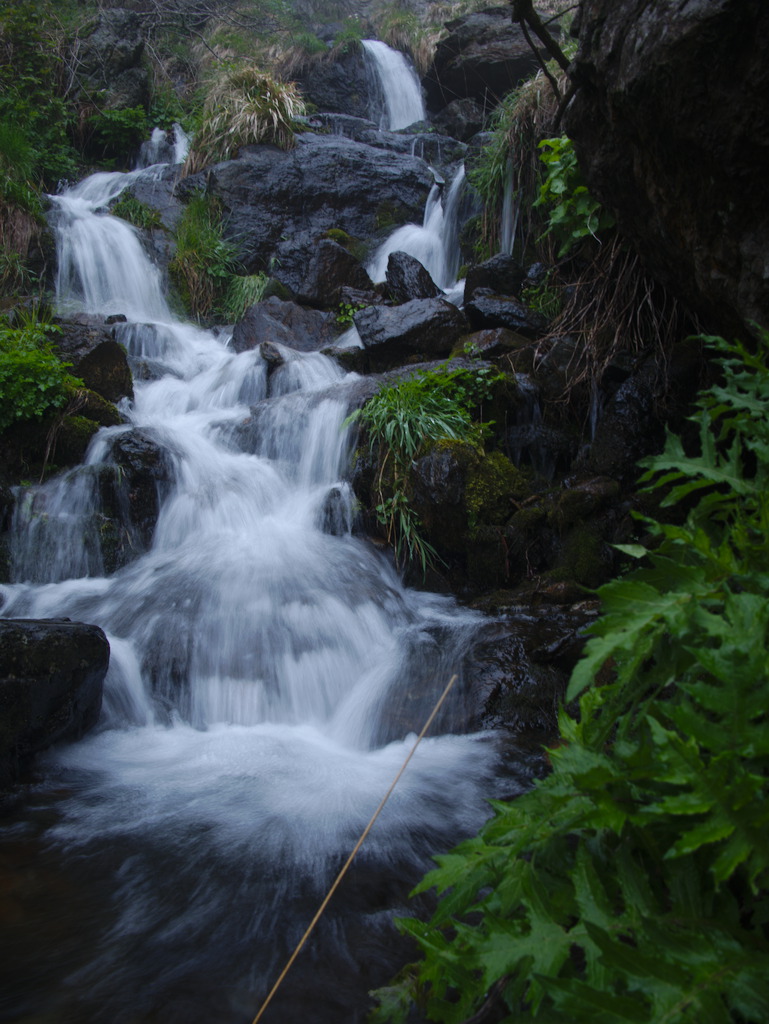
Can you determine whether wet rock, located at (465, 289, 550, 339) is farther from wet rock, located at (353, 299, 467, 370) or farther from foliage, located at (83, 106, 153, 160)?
foliage, located at (83, 106, 153, 160)

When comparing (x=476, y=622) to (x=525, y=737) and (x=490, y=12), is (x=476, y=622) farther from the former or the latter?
(x=490, y=12)

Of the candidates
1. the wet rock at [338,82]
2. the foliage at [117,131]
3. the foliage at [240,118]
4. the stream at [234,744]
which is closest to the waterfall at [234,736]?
the stream at [234,744]

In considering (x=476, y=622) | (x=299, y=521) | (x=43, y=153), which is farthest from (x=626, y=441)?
(x=43, y=153)

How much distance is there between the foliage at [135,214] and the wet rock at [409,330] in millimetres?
5543

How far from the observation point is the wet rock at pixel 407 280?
865 centimetres

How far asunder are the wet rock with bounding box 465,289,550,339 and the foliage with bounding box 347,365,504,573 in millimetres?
1028

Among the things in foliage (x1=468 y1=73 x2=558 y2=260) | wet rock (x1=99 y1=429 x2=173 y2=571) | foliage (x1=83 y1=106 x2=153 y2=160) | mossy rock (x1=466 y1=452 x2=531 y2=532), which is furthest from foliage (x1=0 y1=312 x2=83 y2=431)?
foliage (x1=83 y1=106 x2=153 y2=160)

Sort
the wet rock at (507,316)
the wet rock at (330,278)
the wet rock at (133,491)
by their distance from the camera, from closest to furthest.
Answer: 1. the wet rock at (133,491)
2. the wet rock at (507,316)
3. the wet rock at (330,278)

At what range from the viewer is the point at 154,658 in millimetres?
4109

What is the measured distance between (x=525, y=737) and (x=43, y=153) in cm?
1285

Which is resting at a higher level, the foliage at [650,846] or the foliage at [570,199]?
the foliage at [570,199]

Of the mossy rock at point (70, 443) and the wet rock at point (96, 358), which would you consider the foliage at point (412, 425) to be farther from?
Result: the wet rock at point (96, 358)

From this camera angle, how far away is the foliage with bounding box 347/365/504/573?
5363 mm

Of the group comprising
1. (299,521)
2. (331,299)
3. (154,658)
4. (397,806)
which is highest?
(331,299)
